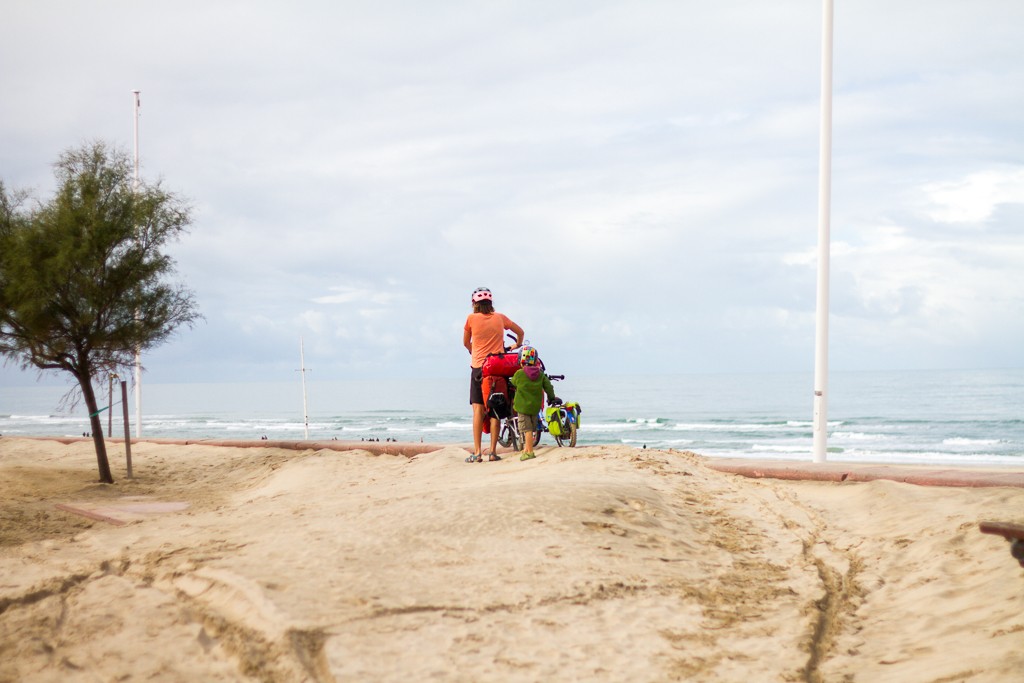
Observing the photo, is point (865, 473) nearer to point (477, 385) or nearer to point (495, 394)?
point (495, 394)

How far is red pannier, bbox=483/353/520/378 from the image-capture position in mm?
10398

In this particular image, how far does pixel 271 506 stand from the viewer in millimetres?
8477

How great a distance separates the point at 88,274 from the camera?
1202cm

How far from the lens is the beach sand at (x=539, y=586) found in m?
4.30

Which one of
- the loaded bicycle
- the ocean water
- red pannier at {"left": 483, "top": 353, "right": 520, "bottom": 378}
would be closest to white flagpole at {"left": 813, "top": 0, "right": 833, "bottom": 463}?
the loaded bicycle

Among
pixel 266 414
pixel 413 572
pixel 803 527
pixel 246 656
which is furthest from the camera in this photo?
pixel 266 414

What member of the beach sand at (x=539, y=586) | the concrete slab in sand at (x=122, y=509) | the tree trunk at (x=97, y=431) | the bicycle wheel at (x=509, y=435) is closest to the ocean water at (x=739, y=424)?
the tree trunk at (x=97, y=431)

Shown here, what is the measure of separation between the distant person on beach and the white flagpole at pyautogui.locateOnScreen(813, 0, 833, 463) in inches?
125

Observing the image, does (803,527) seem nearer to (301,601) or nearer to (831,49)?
(301,601)

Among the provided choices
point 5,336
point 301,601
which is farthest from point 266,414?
point 301,601

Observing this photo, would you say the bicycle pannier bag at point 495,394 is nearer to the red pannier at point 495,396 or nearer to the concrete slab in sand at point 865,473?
the red pannier at point 495,396

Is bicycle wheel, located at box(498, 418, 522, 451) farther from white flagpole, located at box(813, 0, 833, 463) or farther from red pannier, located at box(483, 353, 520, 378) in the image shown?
white flagpole, located at box(813, 0, 833, 463)

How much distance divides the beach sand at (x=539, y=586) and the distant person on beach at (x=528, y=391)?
1912 millimetres

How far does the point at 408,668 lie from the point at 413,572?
118 centimetres
